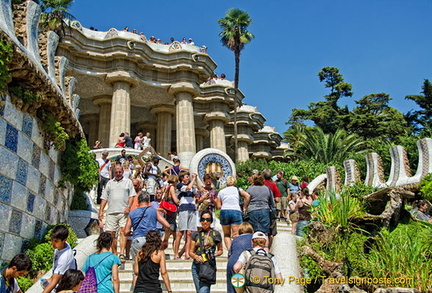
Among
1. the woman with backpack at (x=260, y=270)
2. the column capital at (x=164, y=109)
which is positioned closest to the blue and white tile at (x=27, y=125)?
the woman with backpack at (x=260, y=270)

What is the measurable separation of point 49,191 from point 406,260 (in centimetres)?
654

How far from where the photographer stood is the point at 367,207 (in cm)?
1051

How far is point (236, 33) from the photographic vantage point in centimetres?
3092

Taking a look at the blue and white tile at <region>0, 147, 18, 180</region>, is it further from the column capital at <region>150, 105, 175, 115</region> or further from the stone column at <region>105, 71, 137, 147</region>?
the column capital at <region>150, 105, 175, 115</region>

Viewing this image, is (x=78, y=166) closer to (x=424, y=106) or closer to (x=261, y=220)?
(x=261, y=220)

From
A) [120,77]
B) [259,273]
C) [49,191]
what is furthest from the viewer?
[120,77]

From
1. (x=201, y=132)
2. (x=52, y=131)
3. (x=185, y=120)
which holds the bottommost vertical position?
(x=52, y=131)

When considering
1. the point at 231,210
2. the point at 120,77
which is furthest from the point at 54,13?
the point at 231,210

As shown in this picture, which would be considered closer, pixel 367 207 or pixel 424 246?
pixel 424 246

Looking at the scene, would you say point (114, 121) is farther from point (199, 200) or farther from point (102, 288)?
point (102, 288)

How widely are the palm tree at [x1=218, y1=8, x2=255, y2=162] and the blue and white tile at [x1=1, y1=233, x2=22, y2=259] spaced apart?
78.7 feet

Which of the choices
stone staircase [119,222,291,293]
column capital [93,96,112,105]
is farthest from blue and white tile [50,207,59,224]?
column capital [93,96,112,105]

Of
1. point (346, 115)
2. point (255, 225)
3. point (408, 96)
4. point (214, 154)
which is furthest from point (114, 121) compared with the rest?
point (408, 96)

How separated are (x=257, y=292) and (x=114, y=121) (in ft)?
70.9
